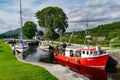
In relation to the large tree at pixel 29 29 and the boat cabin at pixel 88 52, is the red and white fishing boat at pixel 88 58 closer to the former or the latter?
the boat cabin at pixel 88 52

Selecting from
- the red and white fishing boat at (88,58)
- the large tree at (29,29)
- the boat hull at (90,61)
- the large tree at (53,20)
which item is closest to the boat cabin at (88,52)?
the red and white fishing boat at (88,58)

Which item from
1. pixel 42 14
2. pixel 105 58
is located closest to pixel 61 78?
pixel 105 58

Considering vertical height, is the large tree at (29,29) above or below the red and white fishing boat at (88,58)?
above

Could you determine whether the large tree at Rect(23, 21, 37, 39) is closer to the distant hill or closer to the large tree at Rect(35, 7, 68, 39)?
the distant hill

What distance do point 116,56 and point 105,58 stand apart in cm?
309

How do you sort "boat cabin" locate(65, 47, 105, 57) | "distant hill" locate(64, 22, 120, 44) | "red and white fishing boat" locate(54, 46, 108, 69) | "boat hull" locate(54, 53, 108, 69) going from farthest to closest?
1. "distant hill" locate(64, 22, 120, 44)
2. "boat cabin" locate(65, 47, 105, 57)
3. "red and white fishing boat" locate(54, 46, 108, 69)
4. "boat hull" locate(54, 53, 108, 69)

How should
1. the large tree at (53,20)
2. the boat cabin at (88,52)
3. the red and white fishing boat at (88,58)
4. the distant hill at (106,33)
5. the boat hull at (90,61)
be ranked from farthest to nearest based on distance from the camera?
1. the large tree at (53,20)
2. the distant hill at (106,33)
3. the boat cabin at (88,52)
4. the red and white fishing boat at (88,58)
5. the boat hull at (90,61)

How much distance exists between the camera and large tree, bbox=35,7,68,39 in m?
106

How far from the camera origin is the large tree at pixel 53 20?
105875 mm

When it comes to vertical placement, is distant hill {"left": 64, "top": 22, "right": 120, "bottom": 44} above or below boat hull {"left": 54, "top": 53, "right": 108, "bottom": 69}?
above

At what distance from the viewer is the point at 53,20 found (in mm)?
106562

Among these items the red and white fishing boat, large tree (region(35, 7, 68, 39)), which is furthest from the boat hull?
Answer: large tree (region(35, 7, 68, 39))

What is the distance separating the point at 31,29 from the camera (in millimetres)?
155750

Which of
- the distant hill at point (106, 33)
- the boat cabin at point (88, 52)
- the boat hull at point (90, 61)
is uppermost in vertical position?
the distant hill at point (106, 33)
